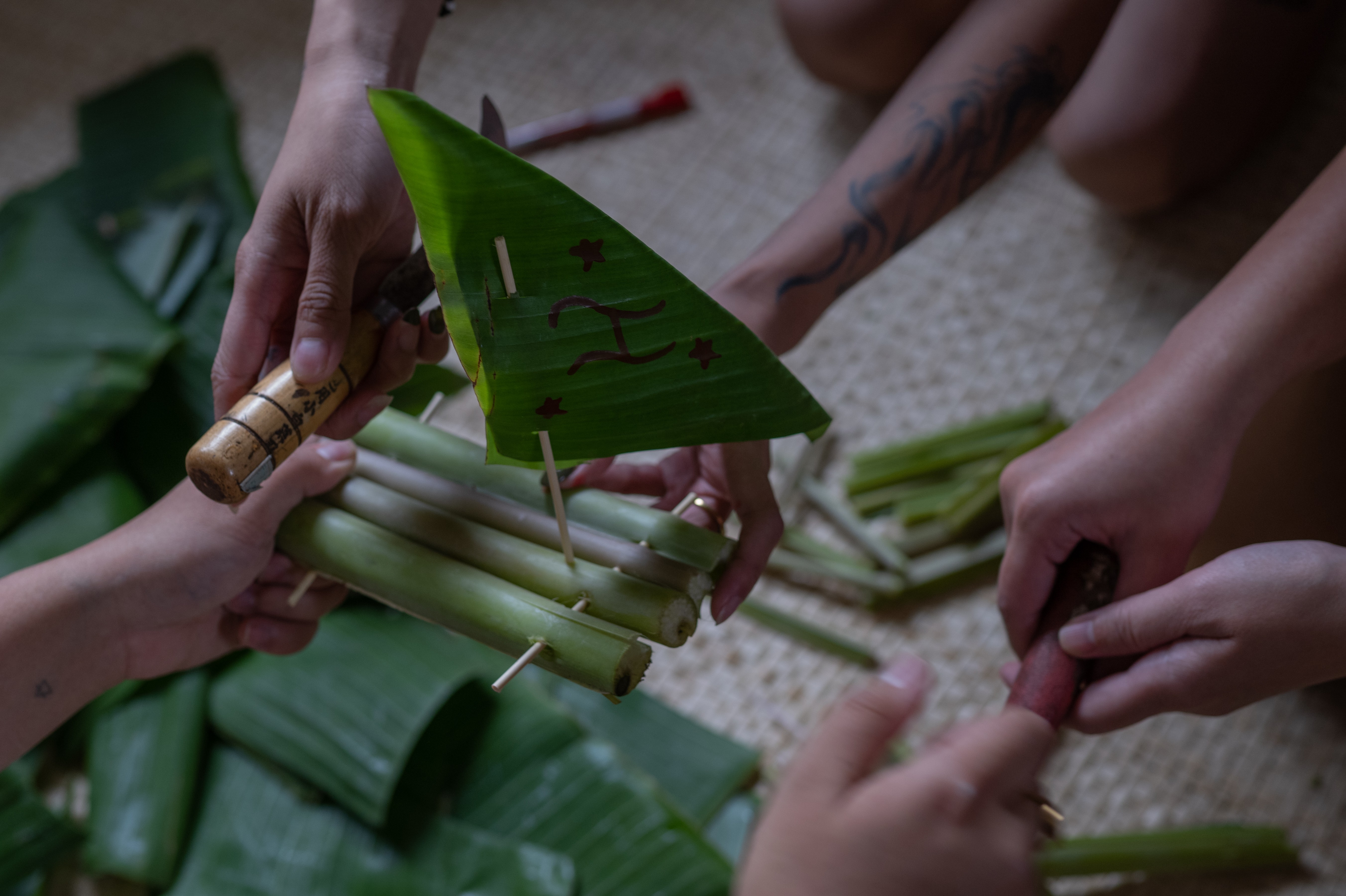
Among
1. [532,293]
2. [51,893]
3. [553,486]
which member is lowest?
[51,893]

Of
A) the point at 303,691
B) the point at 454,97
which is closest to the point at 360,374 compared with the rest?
the point at 303,691

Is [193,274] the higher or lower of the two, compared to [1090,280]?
higher

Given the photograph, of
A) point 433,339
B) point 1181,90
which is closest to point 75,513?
point 433,339

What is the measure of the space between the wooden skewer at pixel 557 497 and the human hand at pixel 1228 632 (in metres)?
0.42

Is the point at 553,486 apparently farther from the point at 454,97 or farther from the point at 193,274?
the point at 454,97

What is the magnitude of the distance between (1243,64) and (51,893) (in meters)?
1.99

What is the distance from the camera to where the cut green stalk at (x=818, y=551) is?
1.43 m

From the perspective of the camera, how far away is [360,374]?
827 mm

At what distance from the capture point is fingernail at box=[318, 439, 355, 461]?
0.90m

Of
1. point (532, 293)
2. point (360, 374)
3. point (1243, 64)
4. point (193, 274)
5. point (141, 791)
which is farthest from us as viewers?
point (193, 274)

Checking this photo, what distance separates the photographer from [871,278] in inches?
66.1

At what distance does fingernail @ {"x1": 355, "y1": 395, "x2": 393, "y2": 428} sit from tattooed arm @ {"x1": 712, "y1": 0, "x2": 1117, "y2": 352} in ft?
1.22

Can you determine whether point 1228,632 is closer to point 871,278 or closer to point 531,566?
point 531,566

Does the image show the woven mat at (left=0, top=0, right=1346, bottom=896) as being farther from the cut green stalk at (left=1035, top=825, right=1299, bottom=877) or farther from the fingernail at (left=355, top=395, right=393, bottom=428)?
the fingernail at (left=355, top=395, right=393, bottom=428)
